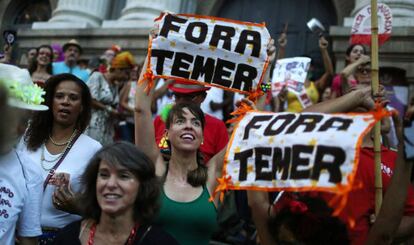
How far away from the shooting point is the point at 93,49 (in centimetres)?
1089

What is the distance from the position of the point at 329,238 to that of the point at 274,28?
9081mm

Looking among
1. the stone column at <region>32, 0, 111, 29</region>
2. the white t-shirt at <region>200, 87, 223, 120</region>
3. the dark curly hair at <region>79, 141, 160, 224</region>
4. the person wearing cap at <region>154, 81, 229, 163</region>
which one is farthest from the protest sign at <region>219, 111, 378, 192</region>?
the stone column at <region>32, 0, 111, 29</region>

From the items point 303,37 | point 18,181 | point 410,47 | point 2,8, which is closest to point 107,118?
point 18,181

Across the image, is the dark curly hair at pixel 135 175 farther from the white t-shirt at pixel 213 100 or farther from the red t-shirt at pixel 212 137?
the white t-shirt at pixel 213 100

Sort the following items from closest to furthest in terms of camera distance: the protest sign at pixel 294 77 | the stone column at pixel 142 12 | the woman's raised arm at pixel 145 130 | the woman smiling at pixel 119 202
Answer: the woman smiling at pixel 119 202
the woman's raised arm at pixel 145 130
the protest sign at pixel 294 77
the stone column at pixel 142 12

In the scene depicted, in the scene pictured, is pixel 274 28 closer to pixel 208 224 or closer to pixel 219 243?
pixel 219 243

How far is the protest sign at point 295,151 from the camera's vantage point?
7.52ft

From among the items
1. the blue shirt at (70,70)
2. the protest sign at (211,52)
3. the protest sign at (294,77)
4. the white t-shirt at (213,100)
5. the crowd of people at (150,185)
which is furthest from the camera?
the blue shirt at (70,70)

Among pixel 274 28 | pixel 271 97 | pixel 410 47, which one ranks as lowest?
pixel 271 97

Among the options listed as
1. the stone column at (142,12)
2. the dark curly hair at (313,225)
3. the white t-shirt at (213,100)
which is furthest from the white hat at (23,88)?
the stone column at (142,12)

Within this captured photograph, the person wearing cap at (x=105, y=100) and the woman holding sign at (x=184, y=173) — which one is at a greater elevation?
the person wearing cap at (x=105, y=100)

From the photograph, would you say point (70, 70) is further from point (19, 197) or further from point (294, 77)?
point (19, 197)

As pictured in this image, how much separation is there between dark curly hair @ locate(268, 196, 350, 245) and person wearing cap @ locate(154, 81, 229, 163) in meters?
1.67

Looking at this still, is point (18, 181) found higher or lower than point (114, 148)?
lower
